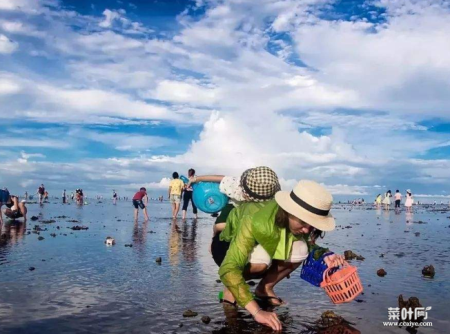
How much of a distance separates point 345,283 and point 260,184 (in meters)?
1.48

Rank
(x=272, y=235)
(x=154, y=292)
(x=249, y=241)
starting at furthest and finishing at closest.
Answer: (x=154, y=292), (x=272, y=235), (x=249, y=241)

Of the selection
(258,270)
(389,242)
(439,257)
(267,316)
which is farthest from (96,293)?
(389,242)

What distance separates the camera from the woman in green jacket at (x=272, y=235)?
15.0ft

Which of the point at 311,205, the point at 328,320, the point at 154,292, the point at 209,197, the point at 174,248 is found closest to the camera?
the point at 311,205

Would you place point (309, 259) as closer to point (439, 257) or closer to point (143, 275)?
point (143, 275)

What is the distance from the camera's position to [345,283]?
5.10m

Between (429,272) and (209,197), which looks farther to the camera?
(429,272)

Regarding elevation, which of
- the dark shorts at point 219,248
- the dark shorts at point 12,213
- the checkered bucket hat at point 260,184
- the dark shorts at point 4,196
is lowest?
the dark shorts at point 12,213

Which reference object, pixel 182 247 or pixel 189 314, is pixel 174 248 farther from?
pixel 189 314

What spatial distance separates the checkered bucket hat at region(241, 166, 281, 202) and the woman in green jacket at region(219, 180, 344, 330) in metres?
0.24

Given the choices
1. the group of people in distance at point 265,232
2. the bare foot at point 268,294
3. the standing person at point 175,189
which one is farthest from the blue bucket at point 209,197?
the standing person at point 175,189

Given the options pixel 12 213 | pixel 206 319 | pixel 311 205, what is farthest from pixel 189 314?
pixel 12 213

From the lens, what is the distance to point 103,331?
4.81 metres

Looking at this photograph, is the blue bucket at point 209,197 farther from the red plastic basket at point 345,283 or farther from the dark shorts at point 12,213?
the dark shorts at point 12,213
